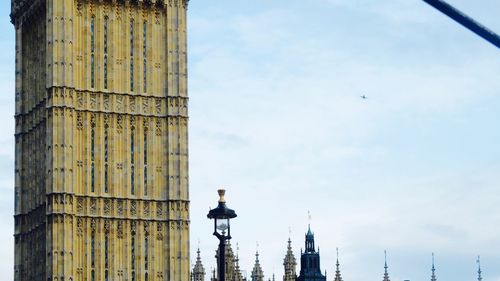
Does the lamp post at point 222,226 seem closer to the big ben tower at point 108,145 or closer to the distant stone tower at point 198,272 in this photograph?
the big ben tower at point 108,145

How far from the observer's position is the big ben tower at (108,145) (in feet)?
229

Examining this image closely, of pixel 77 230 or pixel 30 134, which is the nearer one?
pixel 77 230

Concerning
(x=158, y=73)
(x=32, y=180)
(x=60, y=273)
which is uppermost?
(x=158, y=73)

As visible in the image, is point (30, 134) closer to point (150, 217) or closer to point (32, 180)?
point (32, 180)

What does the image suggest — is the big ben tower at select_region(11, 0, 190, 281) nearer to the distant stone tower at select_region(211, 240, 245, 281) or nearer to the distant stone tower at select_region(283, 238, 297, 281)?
the distant stone tower at select_region(211, 240, 245, 281)

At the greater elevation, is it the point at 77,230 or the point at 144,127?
the point at 144,127

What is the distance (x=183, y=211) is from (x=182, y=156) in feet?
9.84

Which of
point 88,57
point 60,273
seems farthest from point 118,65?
point 60,273

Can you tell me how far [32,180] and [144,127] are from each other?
7090mm

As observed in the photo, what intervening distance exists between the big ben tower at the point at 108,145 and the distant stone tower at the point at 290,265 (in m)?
18.2

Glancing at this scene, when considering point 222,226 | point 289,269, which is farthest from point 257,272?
point 222,226

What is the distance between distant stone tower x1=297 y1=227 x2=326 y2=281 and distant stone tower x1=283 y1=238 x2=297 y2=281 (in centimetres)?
701

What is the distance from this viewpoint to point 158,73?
7312 centimetres

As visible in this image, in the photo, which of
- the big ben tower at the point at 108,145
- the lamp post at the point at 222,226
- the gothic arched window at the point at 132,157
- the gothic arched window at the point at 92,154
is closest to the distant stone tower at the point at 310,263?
the big ben tower at the point at 108,145
